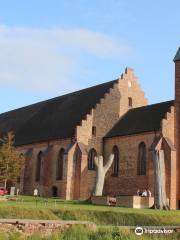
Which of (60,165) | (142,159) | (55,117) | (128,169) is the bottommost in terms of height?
(128,169)

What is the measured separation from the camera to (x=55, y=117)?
60.6 metres

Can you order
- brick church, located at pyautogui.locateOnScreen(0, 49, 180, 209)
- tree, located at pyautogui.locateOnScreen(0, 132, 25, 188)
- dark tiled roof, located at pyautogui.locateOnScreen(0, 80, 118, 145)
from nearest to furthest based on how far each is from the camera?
brick church, located at pyautogui.locateOnScreen(0, 49, 180, 209)
tree, located at pyautogui.locateOnScreen(0, 132, 25, 188)
dark tiled roof, located at pyautogui.locateOnScreen(0, 80, 118, 145)

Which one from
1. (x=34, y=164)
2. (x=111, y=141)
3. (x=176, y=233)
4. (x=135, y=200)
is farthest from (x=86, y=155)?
(x=176, y=233)

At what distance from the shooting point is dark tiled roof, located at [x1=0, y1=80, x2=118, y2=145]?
5603 centimetres

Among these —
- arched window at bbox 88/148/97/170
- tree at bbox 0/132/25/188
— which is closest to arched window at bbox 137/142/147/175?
arched window at bbox 88/148/97/170

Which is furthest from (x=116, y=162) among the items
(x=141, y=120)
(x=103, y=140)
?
(x=141, y=120)

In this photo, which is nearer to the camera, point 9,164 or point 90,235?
point 90,235

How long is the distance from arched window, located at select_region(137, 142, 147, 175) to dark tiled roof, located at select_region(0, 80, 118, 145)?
7.82m

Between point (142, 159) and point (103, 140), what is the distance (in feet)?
22.6

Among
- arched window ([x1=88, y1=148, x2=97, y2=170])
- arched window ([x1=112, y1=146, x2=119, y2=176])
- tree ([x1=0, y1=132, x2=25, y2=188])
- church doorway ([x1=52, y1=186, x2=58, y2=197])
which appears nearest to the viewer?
arched window ([x1=112, y1=146, x2=119, y2=176])

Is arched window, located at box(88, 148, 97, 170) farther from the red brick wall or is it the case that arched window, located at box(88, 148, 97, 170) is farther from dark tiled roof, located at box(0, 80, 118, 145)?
dark tiled roof, located at box(0, 80, 118, 145)

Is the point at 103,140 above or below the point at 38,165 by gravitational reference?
above

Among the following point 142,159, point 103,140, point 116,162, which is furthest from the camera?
point 103,140

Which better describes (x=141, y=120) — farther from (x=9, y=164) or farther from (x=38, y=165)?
(x=9, y=164)
